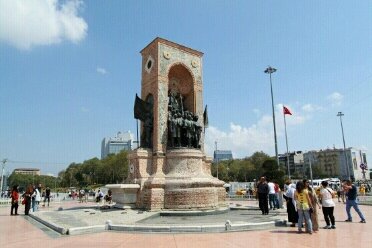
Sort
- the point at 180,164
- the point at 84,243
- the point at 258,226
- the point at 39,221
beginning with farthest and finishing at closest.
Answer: the point at 180,164, the point at 39,221, the point at 258,226, the point at 84,243

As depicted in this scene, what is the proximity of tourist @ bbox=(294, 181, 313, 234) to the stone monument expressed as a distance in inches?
241

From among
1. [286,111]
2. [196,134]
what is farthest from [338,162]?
[196,134]

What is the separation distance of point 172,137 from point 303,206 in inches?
339

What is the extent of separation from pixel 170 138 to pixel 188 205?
380 cm

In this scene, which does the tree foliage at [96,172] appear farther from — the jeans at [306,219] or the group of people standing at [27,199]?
the jeans at [306,219]

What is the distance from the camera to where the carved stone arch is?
61.0ft

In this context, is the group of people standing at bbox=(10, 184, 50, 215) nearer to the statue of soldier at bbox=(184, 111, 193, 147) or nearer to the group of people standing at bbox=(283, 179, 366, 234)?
the statue of soldier at bbox=(184, 111, 193, 147)

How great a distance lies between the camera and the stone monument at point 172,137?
14727 millimetres

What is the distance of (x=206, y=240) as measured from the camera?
7.70 meters

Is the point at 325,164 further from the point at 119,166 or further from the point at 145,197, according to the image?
the point at 145,197

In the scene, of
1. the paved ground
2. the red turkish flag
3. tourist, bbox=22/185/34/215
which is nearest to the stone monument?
tourist, bbox=22/185/34/215

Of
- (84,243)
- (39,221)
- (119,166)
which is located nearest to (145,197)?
(39,221)

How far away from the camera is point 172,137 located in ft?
53.9

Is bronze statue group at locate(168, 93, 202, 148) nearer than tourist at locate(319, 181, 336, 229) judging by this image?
No
